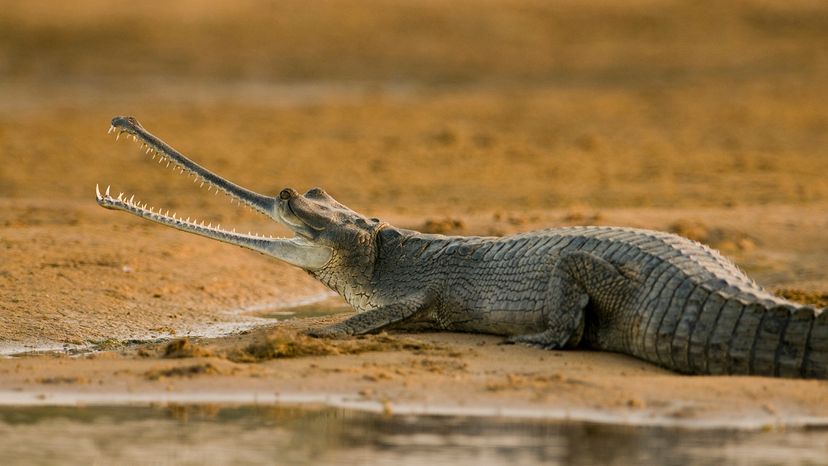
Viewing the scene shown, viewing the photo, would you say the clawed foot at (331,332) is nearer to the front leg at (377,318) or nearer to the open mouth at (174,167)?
the front leg at (377,318)

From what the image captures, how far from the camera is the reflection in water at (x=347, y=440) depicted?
504 cm

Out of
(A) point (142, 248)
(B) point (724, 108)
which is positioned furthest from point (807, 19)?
(A) point (142, 248)

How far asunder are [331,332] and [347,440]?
1979 millimetres

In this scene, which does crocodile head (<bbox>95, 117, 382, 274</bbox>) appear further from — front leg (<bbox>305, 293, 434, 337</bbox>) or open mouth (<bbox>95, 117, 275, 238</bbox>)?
front leg (<bbox>305, 293, 434, 337</bbox>)

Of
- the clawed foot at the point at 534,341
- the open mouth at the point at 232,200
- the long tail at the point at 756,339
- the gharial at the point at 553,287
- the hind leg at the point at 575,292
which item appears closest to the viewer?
the long tail at the point at 756,339

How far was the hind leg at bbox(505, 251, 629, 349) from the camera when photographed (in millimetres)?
6676

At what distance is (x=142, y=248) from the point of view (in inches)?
373

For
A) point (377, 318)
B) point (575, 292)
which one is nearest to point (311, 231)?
point (377, 318)

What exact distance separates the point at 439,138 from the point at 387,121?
186 cm

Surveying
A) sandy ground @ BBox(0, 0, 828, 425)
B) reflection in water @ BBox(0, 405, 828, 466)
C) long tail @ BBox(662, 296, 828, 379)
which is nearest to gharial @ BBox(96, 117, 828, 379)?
long tail @ BBox(662, 296, 828, 379)

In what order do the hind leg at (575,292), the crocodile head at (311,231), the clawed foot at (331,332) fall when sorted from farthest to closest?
the crocodile head at (311,231) < the clawed foot at (331,332) < the hind leg at (575,292)

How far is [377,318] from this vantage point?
739cm

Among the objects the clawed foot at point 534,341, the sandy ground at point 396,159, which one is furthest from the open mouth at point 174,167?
the clawed foot at point 534,341

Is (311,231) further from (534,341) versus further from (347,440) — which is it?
(347,440)
